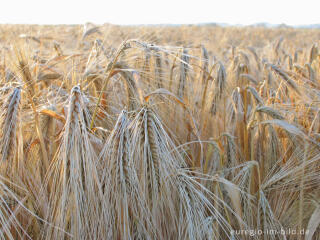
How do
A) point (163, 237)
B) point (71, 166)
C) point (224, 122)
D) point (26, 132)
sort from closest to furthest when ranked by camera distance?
1. point (71, 166)
2. point (163, 237)
3. point (26, 132)
4. point (224, 122)

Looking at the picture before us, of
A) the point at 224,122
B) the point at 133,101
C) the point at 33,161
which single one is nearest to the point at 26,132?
the point at 33,161

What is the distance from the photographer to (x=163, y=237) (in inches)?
47.2

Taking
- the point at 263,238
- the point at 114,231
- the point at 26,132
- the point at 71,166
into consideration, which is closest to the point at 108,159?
the point at 71,166

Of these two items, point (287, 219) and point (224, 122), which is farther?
point (224, 122)

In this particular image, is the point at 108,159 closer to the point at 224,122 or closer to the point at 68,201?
the point at 68,201

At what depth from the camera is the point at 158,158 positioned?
1.08m

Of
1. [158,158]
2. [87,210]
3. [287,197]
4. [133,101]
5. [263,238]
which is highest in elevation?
[133,101]

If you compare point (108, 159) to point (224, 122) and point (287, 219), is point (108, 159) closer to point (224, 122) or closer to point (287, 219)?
point (287, 219)

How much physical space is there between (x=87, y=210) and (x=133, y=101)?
60 cm

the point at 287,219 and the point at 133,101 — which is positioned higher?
the point at 133,101

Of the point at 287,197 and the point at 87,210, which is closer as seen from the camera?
the point at 87,210

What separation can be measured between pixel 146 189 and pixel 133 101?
50cm

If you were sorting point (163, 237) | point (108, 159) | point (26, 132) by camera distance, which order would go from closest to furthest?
point (108, 159), point (163, 237), point (26, 132)

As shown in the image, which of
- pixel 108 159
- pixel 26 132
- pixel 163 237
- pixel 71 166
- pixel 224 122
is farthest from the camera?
pixel 224 122
